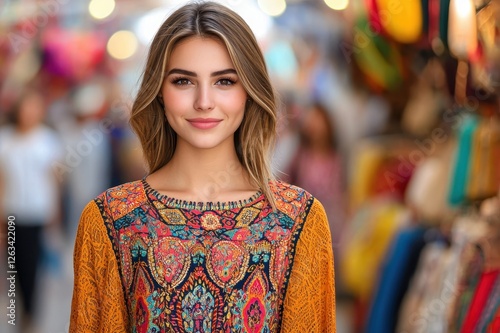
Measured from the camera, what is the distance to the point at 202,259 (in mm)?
2070

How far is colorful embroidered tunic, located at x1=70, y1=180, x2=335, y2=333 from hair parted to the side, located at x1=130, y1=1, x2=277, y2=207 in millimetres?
78

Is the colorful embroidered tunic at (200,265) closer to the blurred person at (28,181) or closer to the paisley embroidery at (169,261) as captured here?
the paisley embroidery at (169,261)

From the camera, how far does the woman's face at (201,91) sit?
2053 millimetres

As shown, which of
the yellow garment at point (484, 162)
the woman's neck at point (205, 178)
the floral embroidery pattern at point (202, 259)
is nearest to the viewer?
the floral embroidery pattern at point (202, 259)

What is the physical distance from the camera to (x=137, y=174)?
4727mm

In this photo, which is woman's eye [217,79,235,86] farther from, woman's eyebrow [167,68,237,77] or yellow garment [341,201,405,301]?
yellow garment [341,201,405,301]

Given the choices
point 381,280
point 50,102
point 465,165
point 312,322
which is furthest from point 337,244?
point 312,322

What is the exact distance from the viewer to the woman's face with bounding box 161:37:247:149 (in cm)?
205

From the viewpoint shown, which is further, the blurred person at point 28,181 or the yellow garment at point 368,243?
the blurred person at point 28,181

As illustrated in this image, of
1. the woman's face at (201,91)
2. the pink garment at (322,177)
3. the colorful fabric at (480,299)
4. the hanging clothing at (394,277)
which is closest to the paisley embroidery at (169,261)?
the woman's face at (201,91)

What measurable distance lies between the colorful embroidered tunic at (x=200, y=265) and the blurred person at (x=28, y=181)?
256cm

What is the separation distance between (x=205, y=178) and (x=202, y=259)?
0.19 meters

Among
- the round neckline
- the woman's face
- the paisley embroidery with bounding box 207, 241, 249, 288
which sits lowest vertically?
the paisley embroidery with bounding box 207, 241, 249, 288

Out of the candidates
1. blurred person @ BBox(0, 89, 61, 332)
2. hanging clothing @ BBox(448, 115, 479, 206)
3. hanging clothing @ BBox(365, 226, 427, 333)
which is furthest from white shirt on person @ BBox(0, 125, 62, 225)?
hanging clothing @ BBox(448, 115, 479, 206)
